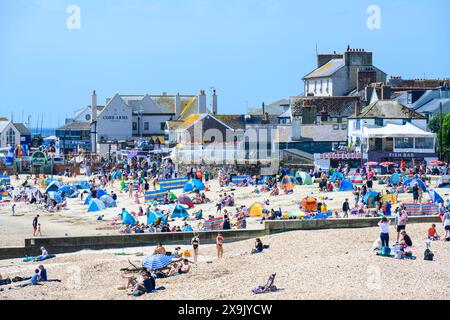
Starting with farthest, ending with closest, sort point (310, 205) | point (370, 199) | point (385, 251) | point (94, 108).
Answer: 1. point (94, 108)
2. point (310, 205)
3. point (370, 199)
4. point (385, 251)

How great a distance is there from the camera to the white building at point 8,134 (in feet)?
279

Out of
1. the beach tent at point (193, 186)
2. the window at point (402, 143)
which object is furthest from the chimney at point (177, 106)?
the beach tent at point (193, 186)

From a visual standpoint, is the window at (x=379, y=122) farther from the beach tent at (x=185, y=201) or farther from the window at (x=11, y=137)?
the window at (x=11, y=137)

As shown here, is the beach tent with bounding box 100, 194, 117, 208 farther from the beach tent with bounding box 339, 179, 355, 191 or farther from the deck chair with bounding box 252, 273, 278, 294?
the deck chair with bounding box 252, 273, 278, 294

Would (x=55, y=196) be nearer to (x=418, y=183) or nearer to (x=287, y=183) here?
(x=287, y=183)

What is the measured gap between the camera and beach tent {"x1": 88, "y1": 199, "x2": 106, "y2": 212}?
3931 cm

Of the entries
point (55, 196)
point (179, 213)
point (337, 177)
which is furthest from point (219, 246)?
point (55, 196)

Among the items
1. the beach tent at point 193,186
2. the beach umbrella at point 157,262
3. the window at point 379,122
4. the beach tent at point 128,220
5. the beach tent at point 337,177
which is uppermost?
the window at point 379,122

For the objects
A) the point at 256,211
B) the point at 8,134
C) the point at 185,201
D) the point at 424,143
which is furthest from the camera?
the point at 8,134

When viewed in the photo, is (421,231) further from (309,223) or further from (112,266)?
(112,266)

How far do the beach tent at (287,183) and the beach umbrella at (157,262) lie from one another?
17881 millimetres

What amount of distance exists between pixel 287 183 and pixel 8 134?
51.0m

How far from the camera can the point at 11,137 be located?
86312 millimetres
